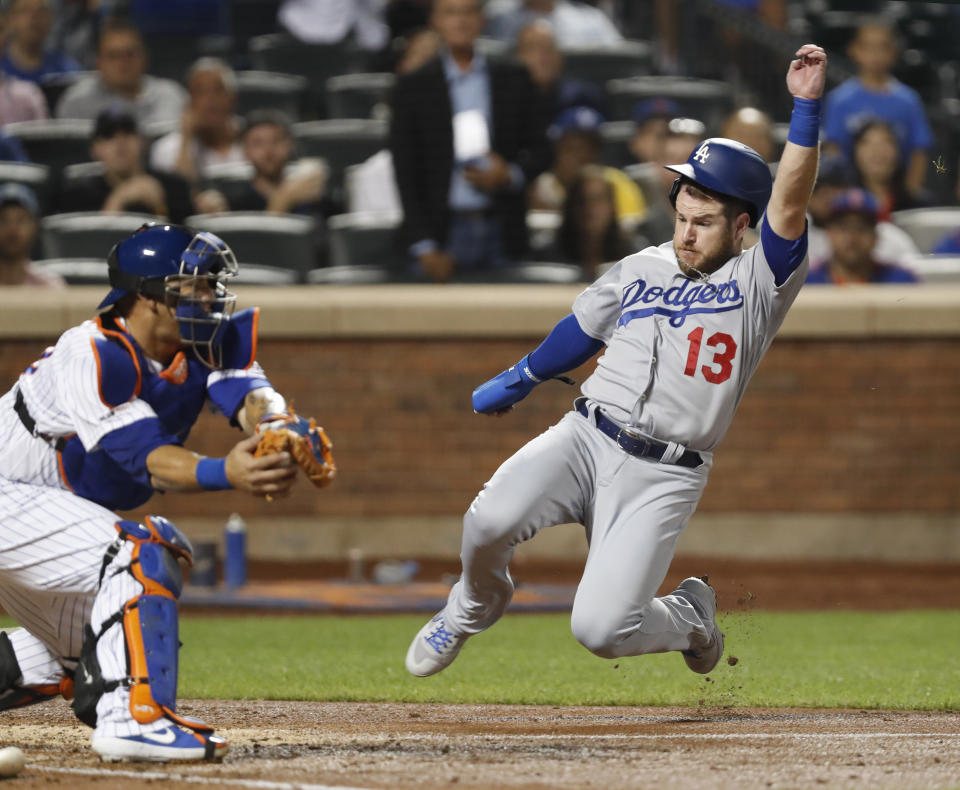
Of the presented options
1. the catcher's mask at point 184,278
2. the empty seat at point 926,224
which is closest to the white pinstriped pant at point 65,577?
the catcher's mask at point 184,278

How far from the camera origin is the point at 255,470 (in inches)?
158

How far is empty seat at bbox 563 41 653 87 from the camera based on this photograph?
1258 centimetres

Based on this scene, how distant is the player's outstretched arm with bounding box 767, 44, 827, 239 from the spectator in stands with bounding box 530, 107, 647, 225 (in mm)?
6480

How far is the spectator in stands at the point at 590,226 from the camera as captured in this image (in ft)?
35.6

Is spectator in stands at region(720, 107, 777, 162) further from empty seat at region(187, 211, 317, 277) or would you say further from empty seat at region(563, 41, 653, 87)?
empty seat at region(187, 211, 317, 277)

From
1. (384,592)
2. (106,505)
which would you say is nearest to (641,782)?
(106,505)

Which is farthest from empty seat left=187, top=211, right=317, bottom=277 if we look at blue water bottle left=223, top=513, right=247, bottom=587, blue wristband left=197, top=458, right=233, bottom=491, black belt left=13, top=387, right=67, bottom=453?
blue wristband left=197, top=458, right=233, bottom=491

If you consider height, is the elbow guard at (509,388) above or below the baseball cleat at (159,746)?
above

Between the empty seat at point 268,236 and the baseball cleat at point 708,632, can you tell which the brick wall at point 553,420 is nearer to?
the empty seat at point 268,236

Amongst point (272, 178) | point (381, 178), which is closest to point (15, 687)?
point (272, 178)

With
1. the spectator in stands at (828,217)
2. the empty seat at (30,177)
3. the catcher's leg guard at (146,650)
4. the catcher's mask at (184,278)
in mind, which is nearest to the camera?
the catcher's leg guard at (146,650)

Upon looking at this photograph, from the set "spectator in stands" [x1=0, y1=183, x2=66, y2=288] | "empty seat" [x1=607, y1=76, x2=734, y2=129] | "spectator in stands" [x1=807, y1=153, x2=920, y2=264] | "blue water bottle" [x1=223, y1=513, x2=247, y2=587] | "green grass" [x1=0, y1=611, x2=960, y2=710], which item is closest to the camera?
"green grass" [x1=0, y1=611, x2=960, y2=710]

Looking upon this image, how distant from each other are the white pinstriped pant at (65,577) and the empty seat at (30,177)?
7246 millimetres

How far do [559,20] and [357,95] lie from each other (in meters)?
1.93
